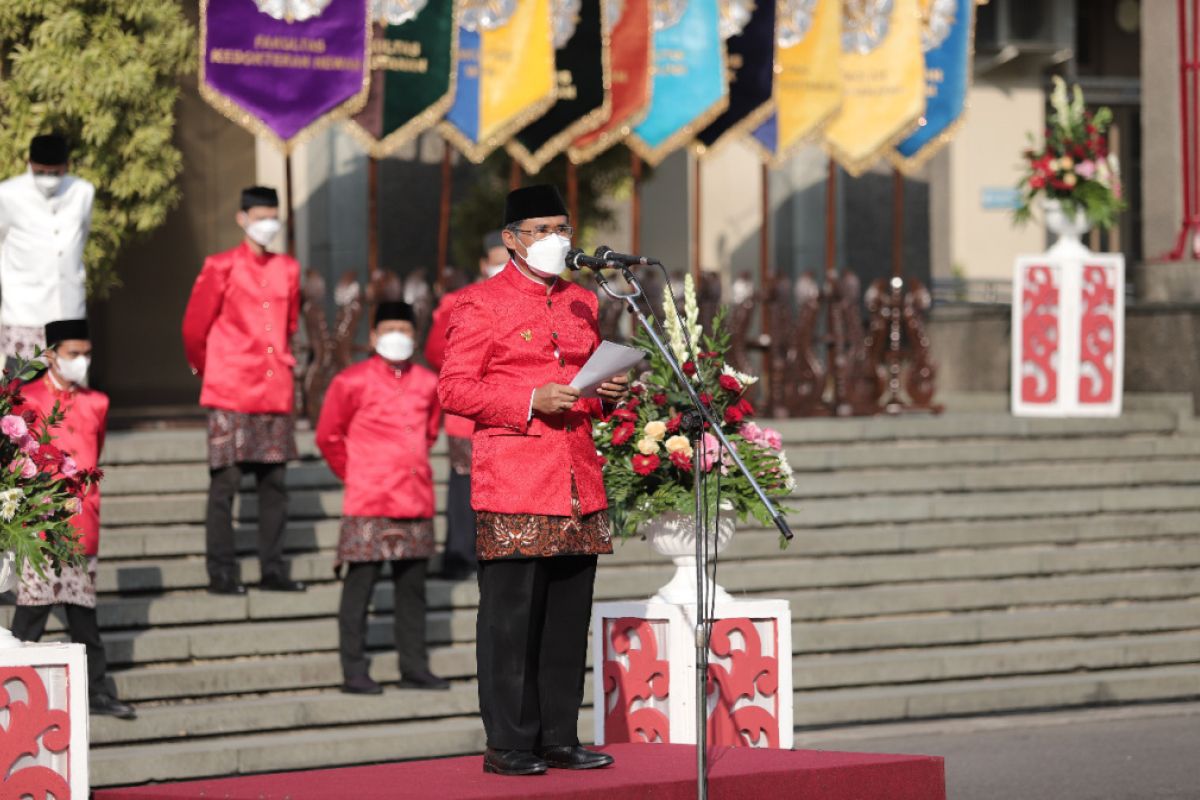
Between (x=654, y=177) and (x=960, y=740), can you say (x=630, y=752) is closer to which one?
(x=960, y=740)

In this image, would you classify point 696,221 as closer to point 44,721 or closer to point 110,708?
point 110,708

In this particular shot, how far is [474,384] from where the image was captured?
21.6 ft

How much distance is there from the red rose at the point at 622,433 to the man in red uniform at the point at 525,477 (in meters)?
1.09

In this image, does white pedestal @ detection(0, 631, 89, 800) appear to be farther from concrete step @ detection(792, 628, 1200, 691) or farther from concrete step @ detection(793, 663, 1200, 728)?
concrete step @ detection(792, 628, 1200, 691)

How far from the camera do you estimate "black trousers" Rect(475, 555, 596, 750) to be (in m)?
6.62

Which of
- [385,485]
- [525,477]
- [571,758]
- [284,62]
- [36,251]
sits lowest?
[571,758]

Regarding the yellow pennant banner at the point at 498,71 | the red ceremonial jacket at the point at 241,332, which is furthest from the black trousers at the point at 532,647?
the yellow pennant banner at the point at 498,71

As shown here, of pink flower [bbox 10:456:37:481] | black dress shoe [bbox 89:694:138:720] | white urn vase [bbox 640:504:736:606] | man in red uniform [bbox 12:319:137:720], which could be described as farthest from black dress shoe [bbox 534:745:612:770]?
black dress shoe [bbox 89:694:138:720]

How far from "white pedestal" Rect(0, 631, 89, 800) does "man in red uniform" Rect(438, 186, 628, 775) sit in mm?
1381

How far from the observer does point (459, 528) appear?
11133 millimetres

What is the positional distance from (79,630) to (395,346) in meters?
1.97

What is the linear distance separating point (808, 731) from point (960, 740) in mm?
768

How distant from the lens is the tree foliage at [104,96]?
12.2 meters

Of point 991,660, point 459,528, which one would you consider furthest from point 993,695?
point 459,528
